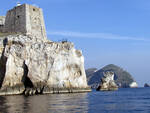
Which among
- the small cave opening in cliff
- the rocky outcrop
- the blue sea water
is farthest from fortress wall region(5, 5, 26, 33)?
the rocky outcrop

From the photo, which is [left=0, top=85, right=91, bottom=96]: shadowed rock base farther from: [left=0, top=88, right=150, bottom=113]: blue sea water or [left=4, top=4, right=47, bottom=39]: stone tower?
[left=4, top=4, right=47, bottom=39]: stone tower

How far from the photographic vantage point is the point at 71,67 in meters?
64.0

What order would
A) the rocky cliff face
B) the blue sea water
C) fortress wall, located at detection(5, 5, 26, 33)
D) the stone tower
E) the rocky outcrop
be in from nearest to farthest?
the blue sea water, the rocky cliff face, the stone tower, fortress wall, located at detection(5, 5, 26, 33), the rocky outcrop

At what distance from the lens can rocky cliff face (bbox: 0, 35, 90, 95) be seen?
55.2 m

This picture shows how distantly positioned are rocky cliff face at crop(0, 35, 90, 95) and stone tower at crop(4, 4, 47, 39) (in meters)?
5.36

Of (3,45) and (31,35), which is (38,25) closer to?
(31,35)

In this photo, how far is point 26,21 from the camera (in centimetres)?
6394

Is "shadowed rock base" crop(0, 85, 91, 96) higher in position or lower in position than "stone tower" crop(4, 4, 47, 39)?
lower

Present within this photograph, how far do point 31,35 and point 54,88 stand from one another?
542 inches

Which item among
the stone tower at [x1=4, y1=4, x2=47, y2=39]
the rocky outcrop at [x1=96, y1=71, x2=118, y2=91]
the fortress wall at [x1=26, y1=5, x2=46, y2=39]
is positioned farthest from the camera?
the rocky outcrop at [x1=96, y1=71, x2=118, y2=91]

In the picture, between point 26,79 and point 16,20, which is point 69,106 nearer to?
point 26,79

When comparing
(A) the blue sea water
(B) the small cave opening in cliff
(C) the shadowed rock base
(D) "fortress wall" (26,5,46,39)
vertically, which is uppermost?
(D) "fortress wall" (26,5,46,39)

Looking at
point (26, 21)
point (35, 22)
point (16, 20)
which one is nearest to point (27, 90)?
point (26, 21)

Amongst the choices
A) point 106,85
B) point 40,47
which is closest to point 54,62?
point 40,47
